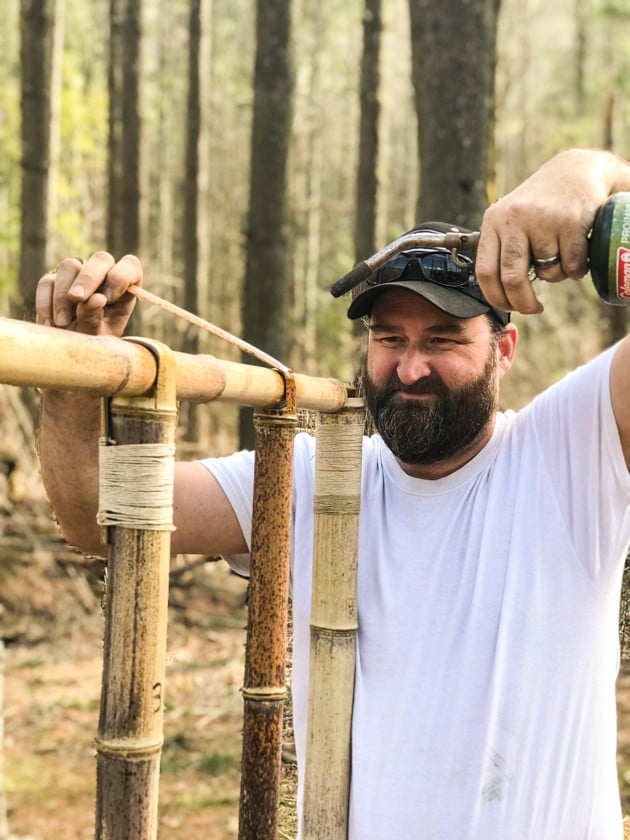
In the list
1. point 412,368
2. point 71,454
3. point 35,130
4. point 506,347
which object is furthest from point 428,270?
point 35,130

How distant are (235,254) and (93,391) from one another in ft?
88.7

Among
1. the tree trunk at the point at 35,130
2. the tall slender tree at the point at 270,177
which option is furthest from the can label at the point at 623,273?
the tree trunk at the point at 35,130

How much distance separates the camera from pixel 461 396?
8.15ft

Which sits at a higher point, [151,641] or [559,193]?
[559,193]

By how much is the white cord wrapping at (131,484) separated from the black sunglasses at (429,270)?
45.9 inches

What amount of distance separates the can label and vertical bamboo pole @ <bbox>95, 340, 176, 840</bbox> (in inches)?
29.4

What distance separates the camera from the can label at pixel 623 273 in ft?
5.25

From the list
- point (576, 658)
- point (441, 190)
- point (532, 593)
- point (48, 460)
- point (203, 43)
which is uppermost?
point (203, 43)

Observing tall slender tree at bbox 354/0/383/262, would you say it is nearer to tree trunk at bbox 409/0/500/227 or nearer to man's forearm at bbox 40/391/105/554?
tree trunk at bbox 409/0/500/227

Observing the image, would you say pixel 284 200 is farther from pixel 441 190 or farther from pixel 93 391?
pixel 93 391

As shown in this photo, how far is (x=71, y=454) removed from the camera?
202 cm

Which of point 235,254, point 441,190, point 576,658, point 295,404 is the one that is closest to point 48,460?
point 295,404

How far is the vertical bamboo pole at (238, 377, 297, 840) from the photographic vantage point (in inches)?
78.5

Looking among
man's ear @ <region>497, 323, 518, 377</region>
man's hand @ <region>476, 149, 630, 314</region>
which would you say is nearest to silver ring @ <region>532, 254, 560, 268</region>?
man's hand @ <region>476, 149, 630, 314</region>
